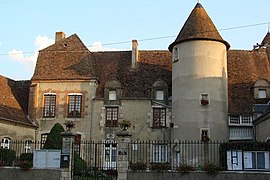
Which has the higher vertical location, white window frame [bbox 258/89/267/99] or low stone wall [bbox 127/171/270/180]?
white window frame [bbox 258/89/267/99]

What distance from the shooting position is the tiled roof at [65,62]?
99.1ft

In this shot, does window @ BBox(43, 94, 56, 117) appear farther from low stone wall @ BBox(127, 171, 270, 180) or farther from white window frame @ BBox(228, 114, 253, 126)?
low stone wall @ BBox(127, 171, 270, 180)

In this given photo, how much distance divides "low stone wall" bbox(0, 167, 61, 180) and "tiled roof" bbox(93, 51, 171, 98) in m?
12.2

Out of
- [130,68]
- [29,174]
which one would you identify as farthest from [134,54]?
[29,174]

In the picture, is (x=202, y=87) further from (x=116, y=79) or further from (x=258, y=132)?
(x=116, y=79)

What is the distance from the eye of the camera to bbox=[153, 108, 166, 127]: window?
1135 inches

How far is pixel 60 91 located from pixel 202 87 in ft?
36.0

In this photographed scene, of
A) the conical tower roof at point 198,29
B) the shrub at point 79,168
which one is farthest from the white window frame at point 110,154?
the conical tower roof at point 198,29

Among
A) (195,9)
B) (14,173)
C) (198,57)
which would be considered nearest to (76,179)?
(14,173)

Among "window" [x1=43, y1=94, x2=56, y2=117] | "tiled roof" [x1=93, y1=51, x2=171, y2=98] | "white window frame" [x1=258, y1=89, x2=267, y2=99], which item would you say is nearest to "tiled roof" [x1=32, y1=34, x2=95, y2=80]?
"tiled roof" [x1=93, y1=51, x2=171, y2=98]

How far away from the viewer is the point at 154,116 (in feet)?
95.0

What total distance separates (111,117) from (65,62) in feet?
19.7

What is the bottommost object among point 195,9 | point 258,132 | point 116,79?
point 258,132

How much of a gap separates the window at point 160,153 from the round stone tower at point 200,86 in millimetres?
1753
